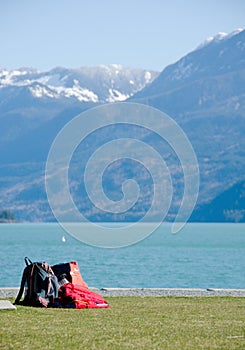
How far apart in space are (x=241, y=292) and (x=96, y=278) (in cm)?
2496

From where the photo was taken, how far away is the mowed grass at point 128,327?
15.0 metres

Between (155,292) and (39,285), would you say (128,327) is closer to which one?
(39,285)

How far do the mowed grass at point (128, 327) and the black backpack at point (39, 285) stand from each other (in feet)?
1.66

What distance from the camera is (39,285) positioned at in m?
20.8

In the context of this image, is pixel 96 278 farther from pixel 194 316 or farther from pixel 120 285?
pixel 194 316

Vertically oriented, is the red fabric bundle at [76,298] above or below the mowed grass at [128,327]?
above

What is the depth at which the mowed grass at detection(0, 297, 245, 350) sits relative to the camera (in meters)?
15.0

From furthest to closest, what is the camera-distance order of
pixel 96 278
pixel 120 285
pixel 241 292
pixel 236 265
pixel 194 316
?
1. pixel 236 265
2. pixel 96 278
3. pixel 120 285
4. pixel 241 292
5. pixel 194 316

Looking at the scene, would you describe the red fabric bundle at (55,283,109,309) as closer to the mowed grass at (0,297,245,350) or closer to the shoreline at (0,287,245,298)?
the mowed grass at (0,297,245,350)

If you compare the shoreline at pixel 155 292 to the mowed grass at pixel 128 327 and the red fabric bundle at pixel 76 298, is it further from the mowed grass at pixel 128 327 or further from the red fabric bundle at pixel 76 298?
the red fabric bundle at pixel 76 298

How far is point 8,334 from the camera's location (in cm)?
1571

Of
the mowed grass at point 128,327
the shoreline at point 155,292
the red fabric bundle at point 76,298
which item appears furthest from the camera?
the shoreline at point 155,292

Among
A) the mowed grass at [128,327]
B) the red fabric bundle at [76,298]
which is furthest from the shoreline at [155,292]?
the red fabric bundle at [76,298]

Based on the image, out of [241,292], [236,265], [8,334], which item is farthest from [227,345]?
[236,265]
